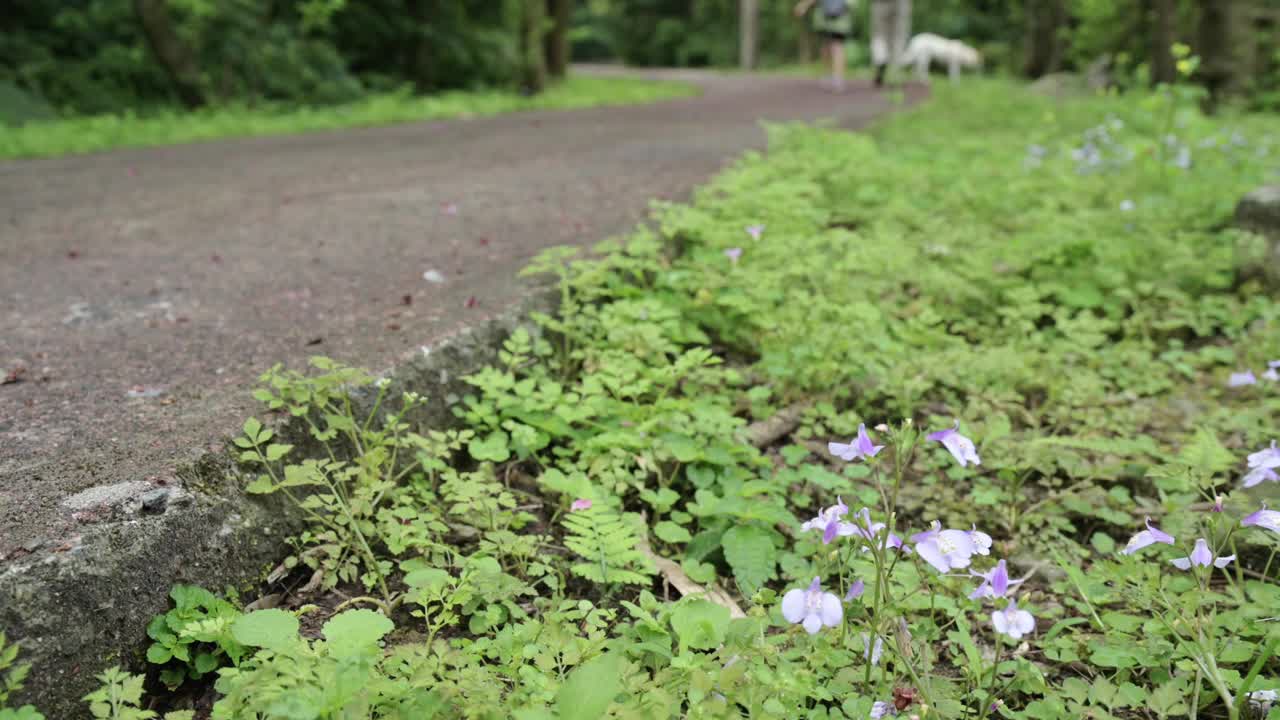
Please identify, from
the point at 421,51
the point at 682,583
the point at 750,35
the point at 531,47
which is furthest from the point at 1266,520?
the point at 750,35

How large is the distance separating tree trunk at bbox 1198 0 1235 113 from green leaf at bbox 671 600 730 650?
9.08 meters

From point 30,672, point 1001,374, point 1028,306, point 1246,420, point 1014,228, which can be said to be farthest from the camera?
point 1014,228

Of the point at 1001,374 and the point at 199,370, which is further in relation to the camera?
the point at 1001,374

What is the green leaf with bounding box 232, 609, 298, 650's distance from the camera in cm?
138

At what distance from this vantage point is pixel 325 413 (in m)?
1.94

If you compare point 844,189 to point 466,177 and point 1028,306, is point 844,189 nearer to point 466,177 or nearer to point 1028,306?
point 1028,306

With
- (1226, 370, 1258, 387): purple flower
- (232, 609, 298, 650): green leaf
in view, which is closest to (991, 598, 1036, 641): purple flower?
(232, 609, 298, 650): green leaf

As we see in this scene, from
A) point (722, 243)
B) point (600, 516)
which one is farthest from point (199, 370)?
point (722, 243)

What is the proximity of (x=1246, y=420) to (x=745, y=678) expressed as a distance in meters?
1.85

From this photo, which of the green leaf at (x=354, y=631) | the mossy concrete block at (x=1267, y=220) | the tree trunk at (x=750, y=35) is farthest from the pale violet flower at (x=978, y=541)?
the tree trunk at (x=750, y=35)

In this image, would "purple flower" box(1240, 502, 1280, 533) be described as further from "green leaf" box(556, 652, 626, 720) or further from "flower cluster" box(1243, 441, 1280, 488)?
"green leaf" box(556, 652, 626, 720)

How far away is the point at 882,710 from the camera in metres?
1.46

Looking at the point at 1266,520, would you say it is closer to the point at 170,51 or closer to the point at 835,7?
the point at 170,51

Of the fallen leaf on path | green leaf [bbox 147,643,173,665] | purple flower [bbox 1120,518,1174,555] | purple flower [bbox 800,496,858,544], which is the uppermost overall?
purple flower [bbox 800,496,858,544]
